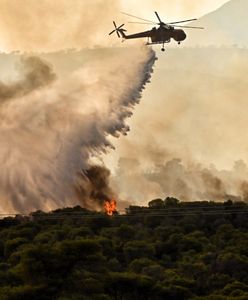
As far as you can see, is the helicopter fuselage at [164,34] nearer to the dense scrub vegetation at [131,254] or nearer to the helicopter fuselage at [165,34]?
the helicopter fuselage at [165,34]

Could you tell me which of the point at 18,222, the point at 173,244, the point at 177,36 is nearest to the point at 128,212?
the point at 18,222

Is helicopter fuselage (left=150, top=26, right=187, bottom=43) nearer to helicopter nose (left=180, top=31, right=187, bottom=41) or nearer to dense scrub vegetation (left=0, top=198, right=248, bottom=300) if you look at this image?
helicopter nose (left=180, top=31, right=187, bottom=41)

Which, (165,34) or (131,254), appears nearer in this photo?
(131,254)

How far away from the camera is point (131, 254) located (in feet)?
392

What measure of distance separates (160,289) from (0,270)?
22.3 m

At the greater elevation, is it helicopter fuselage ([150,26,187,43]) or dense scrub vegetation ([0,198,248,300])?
helicopter fuselage ([150,26,187,43])

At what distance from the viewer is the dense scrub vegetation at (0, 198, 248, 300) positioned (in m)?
84.1

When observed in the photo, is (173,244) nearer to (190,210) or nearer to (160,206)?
(190,210)

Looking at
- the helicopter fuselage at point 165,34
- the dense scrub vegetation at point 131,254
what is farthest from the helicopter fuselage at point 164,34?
the dense scrub vegetation at point 131,254

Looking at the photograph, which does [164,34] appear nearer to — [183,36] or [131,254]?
[183,36]

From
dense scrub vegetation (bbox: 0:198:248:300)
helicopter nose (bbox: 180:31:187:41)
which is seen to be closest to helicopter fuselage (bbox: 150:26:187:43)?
helicopter nose (bbox: 180:31:187:41)

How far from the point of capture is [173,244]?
12775 centimetres

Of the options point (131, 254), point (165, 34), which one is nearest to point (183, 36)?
point (165, 34)

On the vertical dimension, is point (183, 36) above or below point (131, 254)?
above
